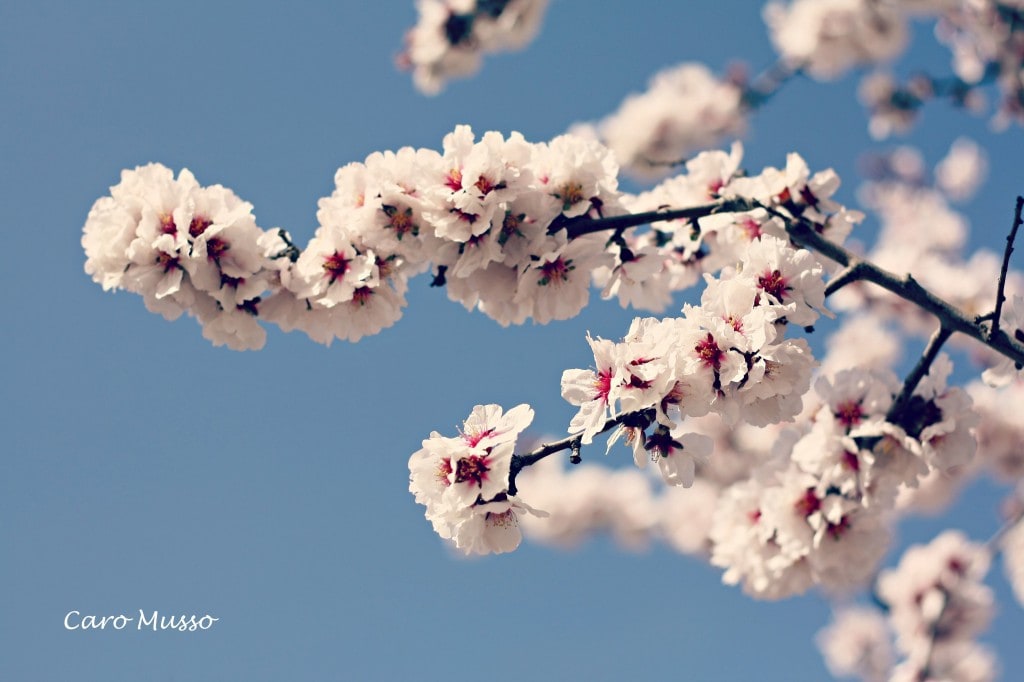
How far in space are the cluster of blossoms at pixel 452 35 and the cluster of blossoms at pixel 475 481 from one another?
143 inches

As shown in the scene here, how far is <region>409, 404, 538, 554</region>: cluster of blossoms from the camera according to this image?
2383mm

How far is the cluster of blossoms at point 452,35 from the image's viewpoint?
544cm

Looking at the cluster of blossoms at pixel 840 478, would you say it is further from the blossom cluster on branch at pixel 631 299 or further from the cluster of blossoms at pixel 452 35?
the cluster of blossoms at pixel 452 35

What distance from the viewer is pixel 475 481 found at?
7.90 ft

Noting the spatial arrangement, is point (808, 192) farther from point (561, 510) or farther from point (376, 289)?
point (561, 510)

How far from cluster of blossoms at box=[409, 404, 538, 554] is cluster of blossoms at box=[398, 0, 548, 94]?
3.63 meters

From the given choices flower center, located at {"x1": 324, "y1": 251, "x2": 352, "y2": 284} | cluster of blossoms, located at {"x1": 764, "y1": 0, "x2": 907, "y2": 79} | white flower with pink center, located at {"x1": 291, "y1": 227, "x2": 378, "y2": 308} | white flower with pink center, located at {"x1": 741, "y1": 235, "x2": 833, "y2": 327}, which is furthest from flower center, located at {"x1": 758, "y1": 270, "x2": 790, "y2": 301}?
cluster of blossoms, located at {"x1": 764, "y1": 0, "x2": 907, "y2": 79}

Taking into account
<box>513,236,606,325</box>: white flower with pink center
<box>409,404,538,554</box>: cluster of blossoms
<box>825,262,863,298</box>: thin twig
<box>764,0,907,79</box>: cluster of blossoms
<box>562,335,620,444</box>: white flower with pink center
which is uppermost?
<box>764,0,907,79</box>: cluster of blossoms

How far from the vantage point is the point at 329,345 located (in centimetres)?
326

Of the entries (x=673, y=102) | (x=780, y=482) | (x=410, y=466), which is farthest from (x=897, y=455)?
(x=673, y=102)

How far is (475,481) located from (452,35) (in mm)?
3835

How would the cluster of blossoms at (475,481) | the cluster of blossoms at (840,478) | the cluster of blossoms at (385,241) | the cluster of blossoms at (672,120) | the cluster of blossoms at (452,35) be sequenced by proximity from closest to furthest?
the cluster of blossoms at (475,481) < the cluster of blossoms at (385,241) < the cluster of blossoms at (840,478) < the cluster of blossoms at (452,35) < the cluster of blossoms at (672,120)

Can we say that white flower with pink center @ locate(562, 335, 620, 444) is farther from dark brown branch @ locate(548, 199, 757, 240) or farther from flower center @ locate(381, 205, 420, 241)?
flower center @ locate(381, 205, 420, 241)

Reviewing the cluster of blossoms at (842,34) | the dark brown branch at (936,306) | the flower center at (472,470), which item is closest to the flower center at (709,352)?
the flower center at (472,470)
